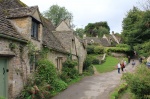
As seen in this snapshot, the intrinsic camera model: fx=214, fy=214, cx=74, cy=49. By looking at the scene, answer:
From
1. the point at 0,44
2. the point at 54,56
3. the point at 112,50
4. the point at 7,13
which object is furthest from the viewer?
the point at 112,50

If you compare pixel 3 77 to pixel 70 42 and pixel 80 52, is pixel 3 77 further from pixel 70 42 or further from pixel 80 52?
pixel 80 52

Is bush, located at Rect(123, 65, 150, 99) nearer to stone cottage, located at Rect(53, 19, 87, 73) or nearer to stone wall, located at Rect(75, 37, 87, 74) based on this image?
stone cottage, located at Rect(53, 19, 87, 73)

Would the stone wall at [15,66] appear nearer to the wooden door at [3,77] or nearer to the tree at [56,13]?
the wooden door at [3,77]

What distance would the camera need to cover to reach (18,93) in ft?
41.3

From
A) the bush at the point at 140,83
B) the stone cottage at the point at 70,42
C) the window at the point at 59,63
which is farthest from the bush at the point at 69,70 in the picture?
the bush at the point at 140,83

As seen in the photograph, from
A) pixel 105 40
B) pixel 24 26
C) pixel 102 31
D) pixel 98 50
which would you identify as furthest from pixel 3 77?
pixel 102 31

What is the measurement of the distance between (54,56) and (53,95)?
5.74 metres

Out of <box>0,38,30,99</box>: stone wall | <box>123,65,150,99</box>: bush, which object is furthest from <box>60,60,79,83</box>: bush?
<box>123,65,150,99</box>: bush

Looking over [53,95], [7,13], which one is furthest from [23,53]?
[53,95]

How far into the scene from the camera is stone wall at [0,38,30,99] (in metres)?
11.5

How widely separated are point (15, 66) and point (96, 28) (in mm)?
95004

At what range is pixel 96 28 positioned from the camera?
105562 mm

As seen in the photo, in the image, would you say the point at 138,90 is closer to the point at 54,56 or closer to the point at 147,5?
the point at 54,56

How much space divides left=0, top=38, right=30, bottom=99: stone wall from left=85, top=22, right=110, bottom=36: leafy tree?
88999 mm
